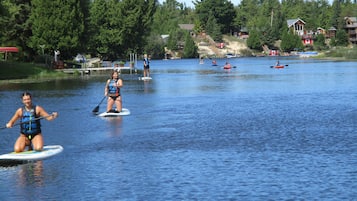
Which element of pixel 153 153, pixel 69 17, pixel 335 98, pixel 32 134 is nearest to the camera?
pixel 32 134

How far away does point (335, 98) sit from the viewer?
36.3 m

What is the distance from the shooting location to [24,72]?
66.4 m

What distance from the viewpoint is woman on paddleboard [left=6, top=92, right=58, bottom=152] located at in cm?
1717

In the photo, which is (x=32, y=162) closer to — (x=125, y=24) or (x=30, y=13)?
(x=30, y=13)

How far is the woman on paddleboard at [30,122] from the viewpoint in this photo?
17172mm

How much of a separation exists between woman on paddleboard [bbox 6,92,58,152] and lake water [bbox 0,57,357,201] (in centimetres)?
58

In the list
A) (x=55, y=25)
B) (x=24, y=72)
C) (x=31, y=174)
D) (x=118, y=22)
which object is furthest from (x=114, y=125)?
(x=118, y=22)

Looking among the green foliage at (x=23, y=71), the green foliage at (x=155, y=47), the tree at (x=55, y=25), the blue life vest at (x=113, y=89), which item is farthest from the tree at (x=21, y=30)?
the green foliage at (x=155, y=47)

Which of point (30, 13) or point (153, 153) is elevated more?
point (30, 13)

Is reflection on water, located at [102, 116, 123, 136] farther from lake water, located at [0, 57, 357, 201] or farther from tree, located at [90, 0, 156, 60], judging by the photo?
tree, located at [90, 0, 156, 60]

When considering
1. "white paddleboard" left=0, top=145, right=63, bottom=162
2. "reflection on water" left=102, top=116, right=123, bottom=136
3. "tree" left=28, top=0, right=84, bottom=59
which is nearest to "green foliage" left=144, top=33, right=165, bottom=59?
"tree" left=28, top=0, right=84, bottom=59

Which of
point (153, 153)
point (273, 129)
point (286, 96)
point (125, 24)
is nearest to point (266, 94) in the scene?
point (286, 96)

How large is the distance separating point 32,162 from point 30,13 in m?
63.2

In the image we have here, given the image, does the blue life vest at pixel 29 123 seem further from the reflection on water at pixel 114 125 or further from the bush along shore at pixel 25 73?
the bush along shore at pixel 25 73
